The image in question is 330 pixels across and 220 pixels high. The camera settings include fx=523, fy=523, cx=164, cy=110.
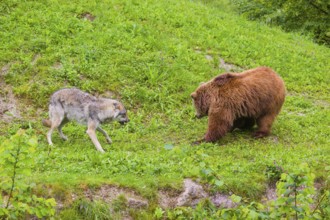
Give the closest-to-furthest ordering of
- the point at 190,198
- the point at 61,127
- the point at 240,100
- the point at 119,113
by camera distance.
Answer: the point at 190,198, the point at 119,113, the point at 61,127, the point at 240,100

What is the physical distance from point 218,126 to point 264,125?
110 cm

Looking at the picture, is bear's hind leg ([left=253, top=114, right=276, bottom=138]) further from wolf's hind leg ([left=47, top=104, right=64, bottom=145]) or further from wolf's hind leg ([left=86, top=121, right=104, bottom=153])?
wolf's hind leg ([left=47, top=104, right=64, bottom=145])

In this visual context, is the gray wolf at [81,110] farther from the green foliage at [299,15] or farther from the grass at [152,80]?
the green foliage at [299,15]

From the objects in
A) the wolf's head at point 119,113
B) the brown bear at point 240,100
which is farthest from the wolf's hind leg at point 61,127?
the brown bear at point 240,100

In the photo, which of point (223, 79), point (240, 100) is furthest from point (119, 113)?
point (240, 100)

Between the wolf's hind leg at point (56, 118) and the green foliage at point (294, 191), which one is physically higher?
the green foliage at point (294, 191)

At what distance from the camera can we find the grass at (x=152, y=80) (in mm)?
8578

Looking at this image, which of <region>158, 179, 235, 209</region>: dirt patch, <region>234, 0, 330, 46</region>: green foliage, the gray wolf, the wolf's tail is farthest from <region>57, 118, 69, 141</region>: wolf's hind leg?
<region>234, 0, 330, 46</region>: green foliage

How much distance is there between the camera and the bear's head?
1115 centimetres

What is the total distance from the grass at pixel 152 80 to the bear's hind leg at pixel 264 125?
0.23 metres

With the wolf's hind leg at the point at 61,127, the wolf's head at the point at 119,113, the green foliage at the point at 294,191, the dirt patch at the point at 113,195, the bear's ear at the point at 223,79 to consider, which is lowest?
the wolf's hind leg at the point at 61,127

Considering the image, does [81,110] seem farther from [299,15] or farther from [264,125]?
[299,15]

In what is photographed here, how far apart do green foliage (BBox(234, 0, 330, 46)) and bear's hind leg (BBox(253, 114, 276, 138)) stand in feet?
41.3

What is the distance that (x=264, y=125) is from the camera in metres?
11.2
